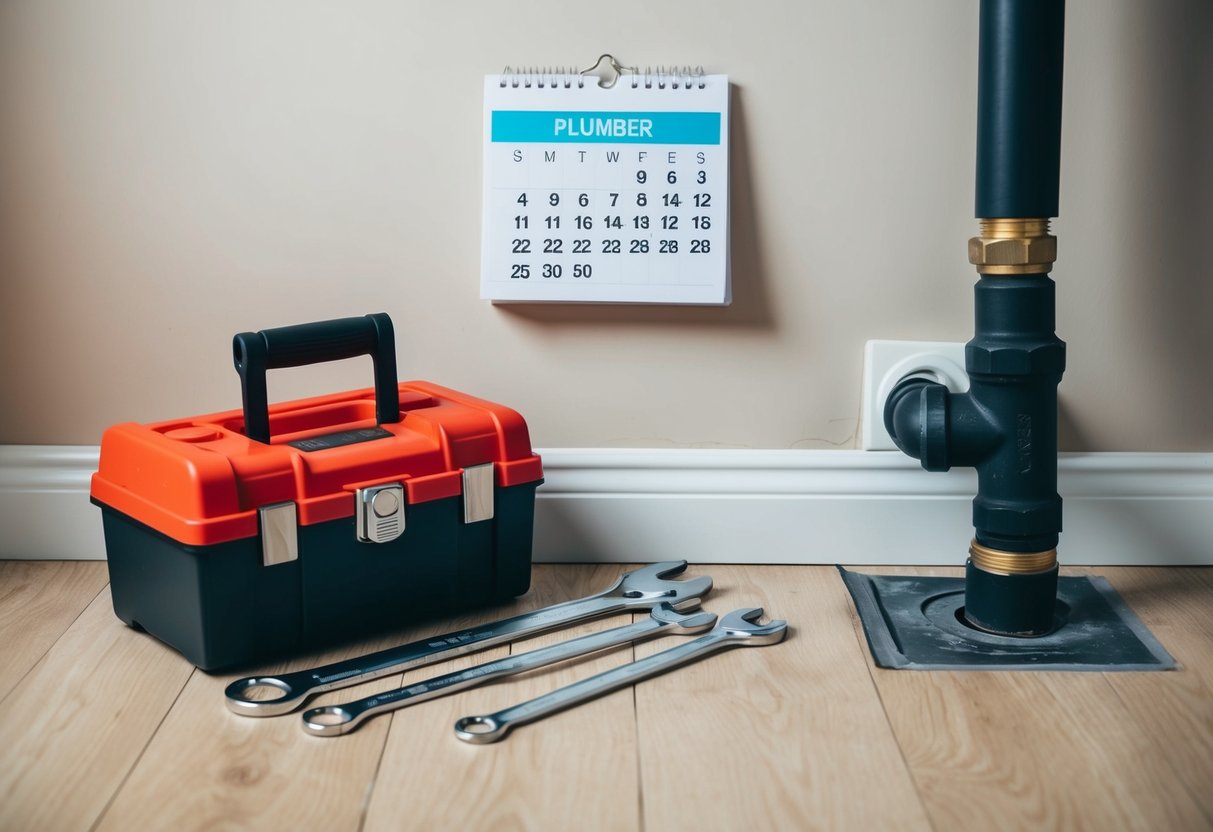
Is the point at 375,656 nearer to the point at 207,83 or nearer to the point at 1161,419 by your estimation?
the point at 207,83

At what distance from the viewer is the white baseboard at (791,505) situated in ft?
3.80

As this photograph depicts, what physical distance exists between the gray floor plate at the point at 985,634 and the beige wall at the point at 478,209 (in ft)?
0.54

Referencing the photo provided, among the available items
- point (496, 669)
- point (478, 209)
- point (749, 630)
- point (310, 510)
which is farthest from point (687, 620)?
point (478, 209)

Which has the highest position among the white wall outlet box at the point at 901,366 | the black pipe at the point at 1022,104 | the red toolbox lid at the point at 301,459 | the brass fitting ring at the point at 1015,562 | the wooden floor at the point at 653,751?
the black pipe at the point at 1022,104

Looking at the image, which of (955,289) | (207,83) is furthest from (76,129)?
(955,289)

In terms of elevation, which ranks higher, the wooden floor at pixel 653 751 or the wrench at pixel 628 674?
the wrench at pixel 628 674

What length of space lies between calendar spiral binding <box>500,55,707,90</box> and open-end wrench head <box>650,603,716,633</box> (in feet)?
1.63

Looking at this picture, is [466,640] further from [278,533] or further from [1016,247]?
[1016,247]

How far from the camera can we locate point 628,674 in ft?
2.95

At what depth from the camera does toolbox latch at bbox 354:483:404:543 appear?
932 mm

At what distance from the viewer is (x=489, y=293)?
3.71 ft

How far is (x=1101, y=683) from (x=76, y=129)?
105cm

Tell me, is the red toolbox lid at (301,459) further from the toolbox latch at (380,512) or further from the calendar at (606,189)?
the calendar at (606,189)

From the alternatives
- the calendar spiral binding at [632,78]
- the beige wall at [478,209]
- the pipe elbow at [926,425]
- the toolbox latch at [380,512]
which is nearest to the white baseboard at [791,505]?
the beige wall at [478,209]
